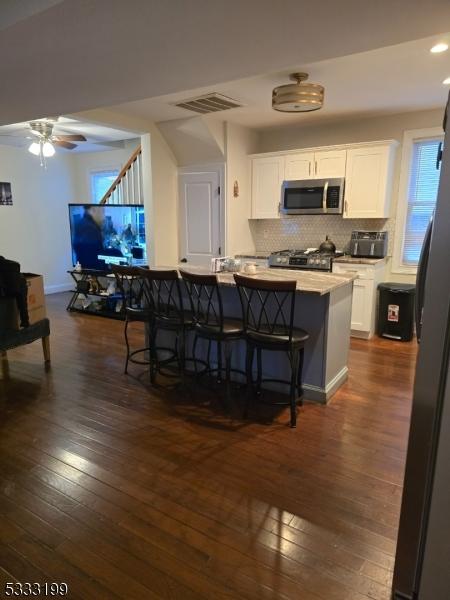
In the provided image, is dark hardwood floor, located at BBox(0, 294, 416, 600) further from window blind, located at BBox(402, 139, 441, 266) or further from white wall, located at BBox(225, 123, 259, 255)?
white wall, located at BBox(225, 123, 259, 255)

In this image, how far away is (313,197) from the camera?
16.5 ft

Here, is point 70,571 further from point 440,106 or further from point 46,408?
point 440,106

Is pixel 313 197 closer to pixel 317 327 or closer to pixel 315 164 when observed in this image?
pixel 315 164

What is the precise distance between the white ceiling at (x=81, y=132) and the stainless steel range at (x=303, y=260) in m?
2.50

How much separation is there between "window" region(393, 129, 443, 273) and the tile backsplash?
153 millimetres

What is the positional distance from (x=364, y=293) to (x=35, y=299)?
363 cm

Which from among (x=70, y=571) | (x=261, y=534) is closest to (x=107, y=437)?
(x=70, y=571)

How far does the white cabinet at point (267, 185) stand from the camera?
17.5 ft

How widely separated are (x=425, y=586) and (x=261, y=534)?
0.75m

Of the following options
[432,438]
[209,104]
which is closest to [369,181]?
[209,104]

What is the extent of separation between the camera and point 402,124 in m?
4.70

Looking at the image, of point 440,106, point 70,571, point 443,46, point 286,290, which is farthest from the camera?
point 440,106

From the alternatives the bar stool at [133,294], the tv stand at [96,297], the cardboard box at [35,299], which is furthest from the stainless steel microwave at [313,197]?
the cardboard box at [35,299]

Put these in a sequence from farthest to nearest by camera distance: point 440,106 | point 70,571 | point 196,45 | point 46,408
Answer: point 440,106
point 46,408
point 196,45
point 70,571
